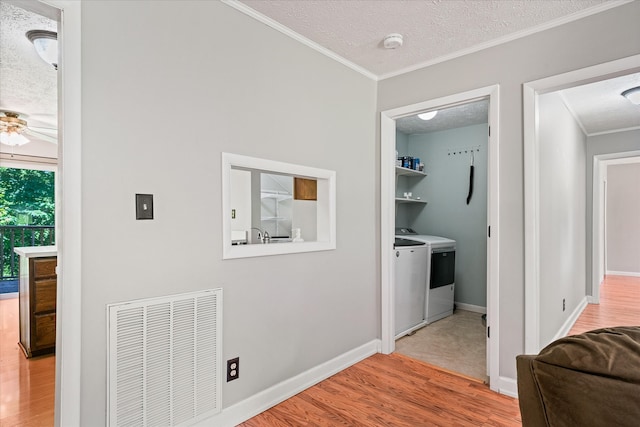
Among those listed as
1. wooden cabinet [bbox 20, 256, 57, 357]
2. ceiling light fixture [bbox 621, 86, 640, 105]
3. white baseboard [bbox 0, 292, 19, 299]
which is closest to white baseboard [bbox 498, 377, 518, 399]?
ceiling light fixture [bbox 621, 86, 640, 105]

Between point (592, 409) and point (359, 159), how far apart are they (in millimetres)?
2419

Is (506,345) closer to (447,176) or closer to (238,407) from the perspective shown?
(238,407)

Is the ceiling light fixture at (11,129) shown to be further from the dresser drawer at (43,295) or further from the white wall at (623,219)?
the white wall at (623,219)

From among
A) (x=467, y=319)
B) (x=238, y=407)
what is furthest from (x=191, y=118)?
(x=467, y=319)

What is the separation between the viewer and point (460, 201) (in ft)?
15.3

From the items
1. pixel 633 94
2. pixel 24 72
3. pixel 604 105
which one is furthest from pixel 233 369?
pixel 604 105

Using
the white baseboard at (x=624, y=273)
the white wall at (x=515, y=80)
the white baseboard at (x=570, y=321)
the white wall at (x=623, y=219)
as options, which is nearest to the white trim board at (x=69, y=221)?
the white wall at (x=515, y=80)

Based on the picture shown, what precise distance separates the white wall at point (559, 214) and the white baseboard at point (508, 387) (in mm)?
560

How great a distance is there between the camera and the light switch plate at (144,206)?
63.7 inches

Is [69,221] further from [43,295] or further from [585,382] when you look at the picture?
[43,295]

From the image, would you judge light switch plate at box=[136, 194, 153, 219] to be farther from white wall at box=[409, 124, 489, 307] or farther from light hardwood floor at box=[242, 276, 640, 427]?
white wall at box=[409, 124, 489, 307]

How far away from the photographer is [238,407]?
6.53 ft

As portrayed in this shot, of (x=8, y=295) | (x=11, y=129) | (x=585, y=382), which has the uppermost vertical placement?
(x=11, y=129)

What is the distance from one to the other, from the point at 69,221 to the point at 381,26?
208 centimetres
